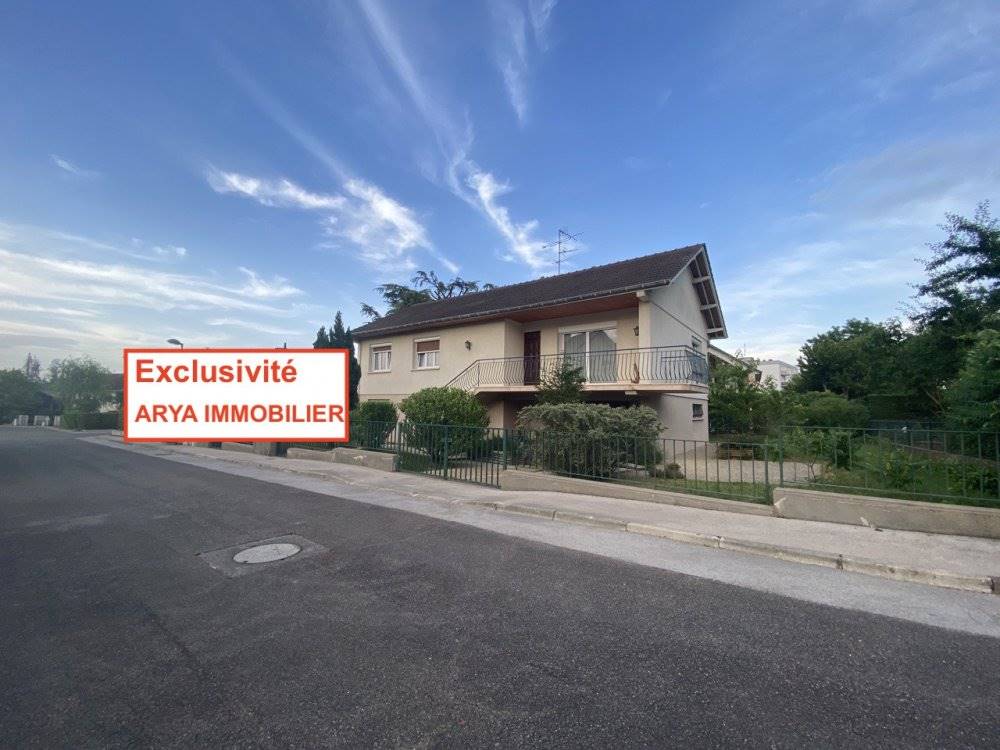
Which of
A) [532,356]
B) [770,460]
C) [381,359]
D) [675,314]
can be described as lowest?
[770,460]

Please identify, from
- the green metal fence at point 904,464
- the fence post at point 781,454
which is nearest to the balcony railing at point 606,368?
the green metal fence at point 904,464

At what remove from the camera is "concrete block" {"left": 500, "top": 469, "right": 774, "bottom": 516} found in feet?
21.2

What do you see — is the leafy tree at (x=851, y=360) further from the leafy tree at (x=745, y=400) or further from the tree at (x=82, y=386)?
the tree at (x=82, y=386)

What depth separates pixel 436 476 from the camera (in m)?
10.2

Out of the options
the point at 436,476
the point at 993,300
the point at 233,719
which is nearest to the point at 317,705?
the point at 233,719

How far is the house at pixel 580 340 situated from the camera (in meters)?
13.1

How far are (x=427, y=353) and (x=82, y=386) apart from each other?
50131mm

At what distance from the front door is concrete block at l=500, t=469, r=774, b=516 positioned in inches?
250

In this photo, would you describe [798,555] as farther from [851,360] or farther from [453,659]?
[851,360]

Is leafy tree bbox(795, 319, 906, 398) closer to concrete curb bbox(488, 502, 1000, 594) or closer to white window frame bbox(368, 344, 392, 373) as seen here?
concrete curb bbox(488, 502, 1000, 594)

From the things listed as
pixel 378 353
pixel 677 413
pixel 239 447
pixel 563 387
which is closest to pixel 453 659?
pixel 563 387

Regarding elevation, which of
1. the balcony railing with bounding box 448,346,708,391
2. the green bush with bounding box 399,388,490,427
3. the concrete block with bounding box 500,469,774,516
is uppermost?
the balcony railing with bounding box 448,346,708,391

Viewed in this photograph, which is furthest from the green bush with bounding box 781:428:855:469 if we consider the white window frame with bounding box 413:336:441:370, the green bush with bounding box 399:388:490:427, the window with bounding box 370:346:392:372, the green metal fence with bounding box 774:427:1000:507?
the window with bounding box 370:346:392:372

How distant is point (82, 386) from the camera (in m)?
46.1
